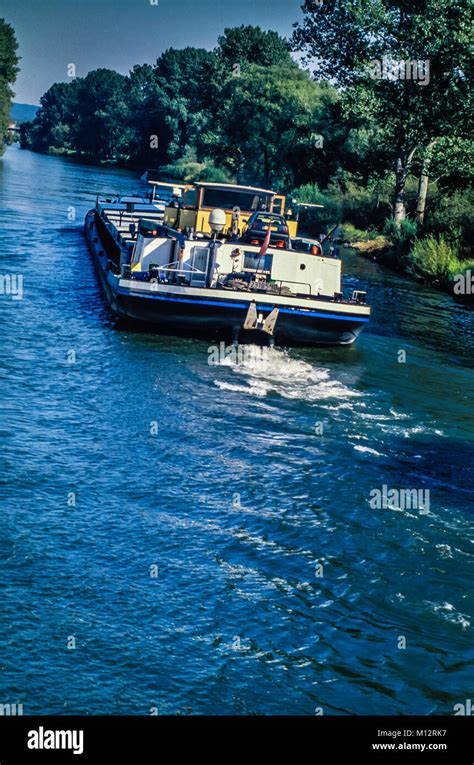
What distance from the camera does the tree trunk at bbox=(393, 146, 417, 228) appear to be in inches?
1911

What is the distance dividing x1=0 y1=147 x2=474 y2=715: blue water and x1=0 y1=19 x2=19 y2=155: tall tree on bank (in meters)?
72.8

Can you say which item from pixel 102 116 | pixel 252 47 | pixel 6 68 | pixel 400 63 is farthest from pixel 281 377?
pixel 102 116

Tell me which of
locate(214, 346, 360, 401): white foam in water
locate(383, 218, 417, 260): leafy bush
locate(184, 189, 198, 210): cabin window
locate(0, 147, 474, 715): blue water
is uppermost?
locate(184, 189, 198, 210): cabin window

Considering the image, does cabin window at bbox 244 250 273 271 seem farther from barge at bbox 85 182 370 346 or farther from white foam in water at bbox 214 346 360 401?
white foam in water at bbox 214 346 360 401

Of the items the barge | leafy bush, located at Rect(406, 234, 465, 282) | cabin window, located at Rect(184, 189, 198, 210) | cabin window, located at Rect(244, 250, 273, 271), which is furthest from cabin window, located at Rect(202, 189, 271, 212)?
leafy bush, located at Rect(406, 234, 465, 282)

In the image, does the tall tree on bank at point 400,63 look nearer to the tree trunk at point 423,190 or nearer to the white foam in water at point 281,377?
the tree trunk at point 423,190

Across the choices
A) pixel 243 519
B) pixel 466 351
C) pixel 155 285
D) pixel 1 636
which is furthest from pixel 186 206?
pixel 1 636

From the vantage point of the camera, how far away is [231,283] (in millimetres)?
25016

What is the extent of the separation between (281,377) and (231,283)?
13.2 ft

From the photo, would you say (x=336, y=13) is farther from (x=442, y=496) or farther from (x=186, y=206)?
(x=442, y=496)

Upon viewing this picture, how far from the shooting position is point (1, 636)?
417 inches

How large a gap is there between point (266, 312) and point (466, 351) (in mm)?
6700

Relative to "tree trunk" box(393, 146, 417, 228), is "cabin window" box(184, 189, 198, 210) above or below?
below

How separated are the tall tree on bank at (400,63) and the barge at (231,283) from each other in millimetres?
16441
